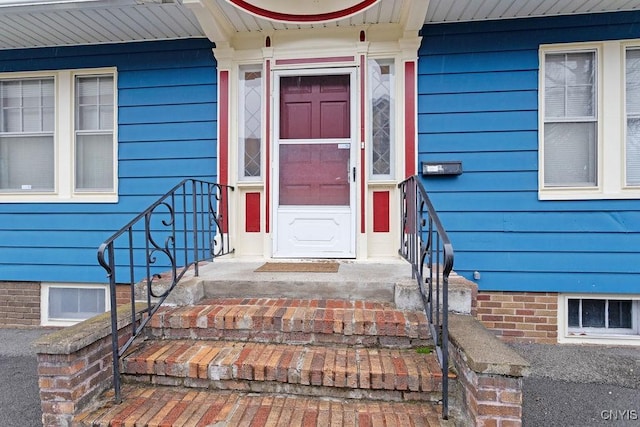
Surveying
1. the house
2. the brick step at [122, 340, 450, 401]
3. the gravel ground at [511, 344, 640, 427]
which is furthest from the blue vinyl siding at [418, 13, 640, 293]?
the brick step at [122, 340, 450, 401]

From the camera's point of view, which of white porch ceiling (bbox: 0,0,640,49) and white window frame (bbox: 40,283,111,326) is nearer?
white porch ceiling (bbox: 0,0,640,49)

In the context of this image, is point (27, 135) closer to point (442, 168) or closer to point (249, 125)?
point (249, 125)

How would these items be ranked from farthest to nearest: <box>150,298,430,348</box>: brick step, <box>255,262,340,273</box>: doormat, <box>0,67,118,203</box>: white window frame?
1. <box>0,67,118,203</box>: white window frame
2. <box>255,262,340,273</box>: doormat
3. <box>150,298,430,348</box>: brick step

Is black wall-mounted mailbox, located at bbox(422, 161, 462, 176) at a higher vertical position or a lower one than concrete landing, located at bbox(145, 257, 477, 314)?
higher

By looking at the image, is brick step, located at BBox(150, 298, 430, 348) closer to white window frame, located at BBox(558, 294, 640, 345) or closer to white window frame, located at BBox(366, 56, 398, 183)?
white window frame, located at BBox(366, 56, 398, 183)

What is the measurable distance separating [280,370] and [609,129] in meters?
3.61

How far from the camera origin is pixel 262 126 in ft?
12.0

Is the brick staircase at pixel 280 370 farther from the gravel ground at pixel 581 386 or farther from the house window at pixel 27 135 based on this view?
the house window at pixel 27 135

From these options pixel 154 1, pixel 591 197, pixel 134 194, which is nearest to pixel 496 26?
pixel 591 197

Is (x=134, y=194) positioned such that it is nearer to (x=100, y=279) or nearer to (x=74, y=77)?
(x=100, y=279)

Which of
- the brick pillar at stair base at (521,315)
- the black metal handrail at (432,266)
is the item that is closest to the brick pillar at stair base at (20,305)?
the black metal handrail at (432,266)

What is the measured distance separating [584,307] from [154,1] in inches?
192

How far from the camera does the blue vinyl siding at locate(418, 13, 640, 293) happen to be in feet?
10.8

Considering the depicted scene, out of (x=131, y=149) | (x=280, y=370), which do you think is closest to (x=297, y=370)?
(x=280, y=370)
